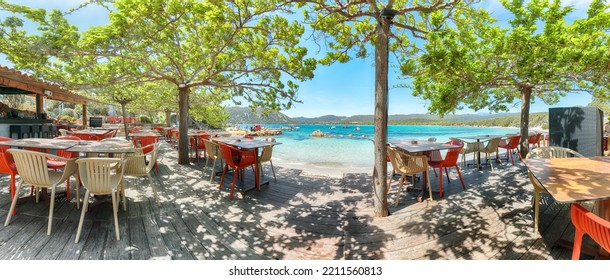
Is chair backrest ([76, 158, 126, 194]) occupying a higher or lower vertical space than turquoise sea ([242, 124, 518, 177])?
higher

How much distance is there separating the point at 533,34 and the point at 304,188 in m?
4.76

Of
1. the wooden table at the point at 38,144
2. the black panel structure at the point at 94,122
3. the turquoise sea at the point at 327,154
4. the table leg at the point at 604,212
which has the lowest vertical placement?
the turquoise sea at the point at 327,154

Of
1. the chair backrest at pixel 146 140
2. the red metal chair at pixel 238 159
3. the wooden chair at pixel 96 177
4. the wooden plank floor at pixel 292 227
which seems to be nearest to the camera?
the wooden plank floor at pixel 292 227

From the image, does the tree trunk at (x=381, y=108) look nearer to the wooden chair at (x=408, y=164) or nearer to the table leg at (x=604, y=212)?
the wooden chair at (x=408, y=164)

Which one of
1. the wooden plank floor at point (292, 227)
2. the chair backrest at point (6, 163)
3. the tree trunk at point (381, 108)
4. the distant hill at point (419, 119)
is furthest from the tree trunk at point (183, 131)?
the tree trunk at point (381, 108)

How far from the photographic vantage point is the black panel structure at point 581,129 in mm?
4934

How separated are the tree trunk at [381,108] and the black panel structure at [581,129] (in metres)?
5.23

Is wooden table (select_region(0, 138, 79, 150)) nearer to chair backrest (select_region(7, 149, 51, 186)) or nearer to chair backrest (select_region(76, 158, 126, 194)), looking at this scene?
chair backrest (select_region(7, 149, 51, 186))

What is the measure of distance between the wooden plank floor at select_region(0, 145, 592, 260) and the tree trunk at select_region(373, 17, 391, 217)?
30 centimetres

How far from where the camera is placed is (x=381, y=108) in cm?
302

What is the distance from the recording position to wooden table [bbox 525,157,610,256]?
5.62 ft

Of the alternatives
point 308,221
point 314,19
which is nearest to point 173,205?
point 308,221

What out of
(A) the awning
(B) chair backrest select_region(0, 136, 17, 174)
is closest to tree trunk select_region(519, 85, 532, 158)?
(B) chair backrest select_region(0, 136, 17, 174)
